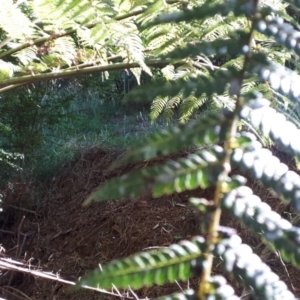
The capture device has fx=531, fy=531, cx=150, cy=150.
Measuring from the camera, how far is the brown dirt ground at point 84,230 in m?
2.05

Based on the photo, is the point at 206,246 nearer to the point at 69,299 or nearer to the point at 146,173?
the point at 146,173

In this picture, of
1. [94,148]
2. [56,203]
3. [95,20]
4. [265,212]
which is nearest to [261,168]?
[265,212]

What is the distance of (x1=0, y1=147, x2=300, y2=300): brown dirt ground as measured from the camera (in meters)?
2.05

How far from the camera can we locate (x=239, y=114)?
419 mm

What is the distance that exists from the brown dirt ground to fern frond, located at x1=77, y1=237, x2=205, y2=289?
1.50 m

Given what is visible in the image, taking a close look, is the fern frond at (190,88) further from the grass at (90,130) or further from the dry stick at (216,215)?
the grass at (90,130)

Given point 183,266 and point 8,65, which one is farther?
point 8,65

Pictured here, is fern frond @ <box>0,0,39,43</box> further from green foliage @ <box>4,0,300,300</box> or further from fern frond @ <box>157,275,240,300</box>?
fern frond @ <box>157,275,240,300</box>

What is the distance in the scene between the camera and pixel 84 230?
246 centimetres

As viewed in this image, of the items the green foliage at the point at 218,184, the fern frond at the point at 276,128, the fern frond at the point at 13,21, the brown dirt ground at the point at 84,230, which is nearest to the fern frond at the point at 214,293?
the green foliage at the point at 218,184

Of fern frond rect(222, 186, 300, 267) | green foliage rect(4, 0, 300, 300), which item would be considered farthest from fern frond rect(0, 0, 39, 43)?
fern frond rect(222, 186, 300, 267)

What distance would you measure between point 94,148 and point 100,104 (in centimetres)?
153

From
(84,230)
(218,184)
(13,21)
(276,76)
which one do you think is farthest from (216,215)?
(84,230)

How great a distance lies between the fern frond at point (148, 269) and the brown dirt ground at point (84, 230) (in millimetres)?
1498
